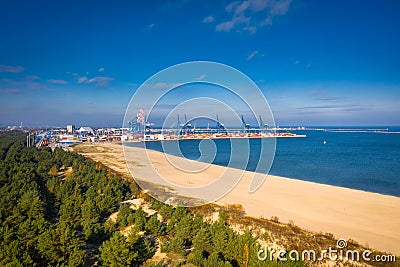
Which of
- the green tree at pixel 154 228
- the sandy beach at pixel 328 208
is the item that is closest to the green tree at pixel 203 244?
the green tree at pixel 154 228

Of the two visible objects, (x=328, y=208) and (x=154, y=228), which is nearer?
(x=154, y=228)

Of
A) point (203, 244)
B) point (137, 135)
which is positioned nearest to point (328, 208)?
point (203, 244)

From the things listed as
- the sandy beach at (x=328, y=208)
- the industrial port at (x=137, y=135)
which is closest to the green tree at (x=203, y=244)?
the sandy beach at (x=328, y=208)

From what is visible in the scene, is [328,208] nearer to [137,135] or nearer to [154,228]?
[154,228]

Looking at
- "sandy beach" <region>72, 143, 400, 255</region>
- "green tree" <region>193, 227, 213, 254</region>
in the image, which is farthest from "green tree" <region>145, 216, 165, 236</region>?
"sandy beach" <region>72, 143, 400, 255</region>

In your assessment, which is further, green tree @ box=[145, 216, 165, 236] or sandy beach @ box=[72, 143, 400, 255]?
sandy beach @ box=[72, 143, 400, 255]

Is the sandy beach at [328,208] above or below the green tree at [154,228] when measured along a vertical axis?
below

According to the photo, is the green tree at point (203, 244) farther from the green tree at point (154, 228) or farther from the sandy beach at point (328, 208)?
the sandy beach at point (328, 208)

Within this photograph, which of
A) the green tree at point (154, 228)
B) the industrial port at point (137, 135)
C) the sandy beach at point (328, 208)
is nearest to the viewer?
the green tree at point (154, 228)

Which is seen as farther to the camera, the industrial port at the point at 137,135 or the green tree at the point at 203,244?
the industrial port at the point at 137,135

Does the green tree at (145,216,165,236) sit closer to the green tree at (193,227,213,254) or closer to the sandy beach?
the green tree at (193,227,213,254)

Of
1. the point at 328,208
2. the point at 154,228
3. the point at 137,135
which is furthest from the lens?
the point at 137,135

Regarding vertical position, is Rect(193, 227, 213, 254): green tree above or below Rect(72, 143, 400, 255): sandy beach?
above

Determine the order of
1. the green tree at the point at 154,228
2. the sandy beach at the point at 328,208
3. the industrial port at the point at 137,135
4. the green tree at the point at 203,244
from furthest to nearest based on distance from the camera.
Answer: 1. the industrial port at the point at 137,135
2. the sandy beach at the point at 328,208
3. the green tree at the point at 154,228
4. the green tree at the point at 203,244
